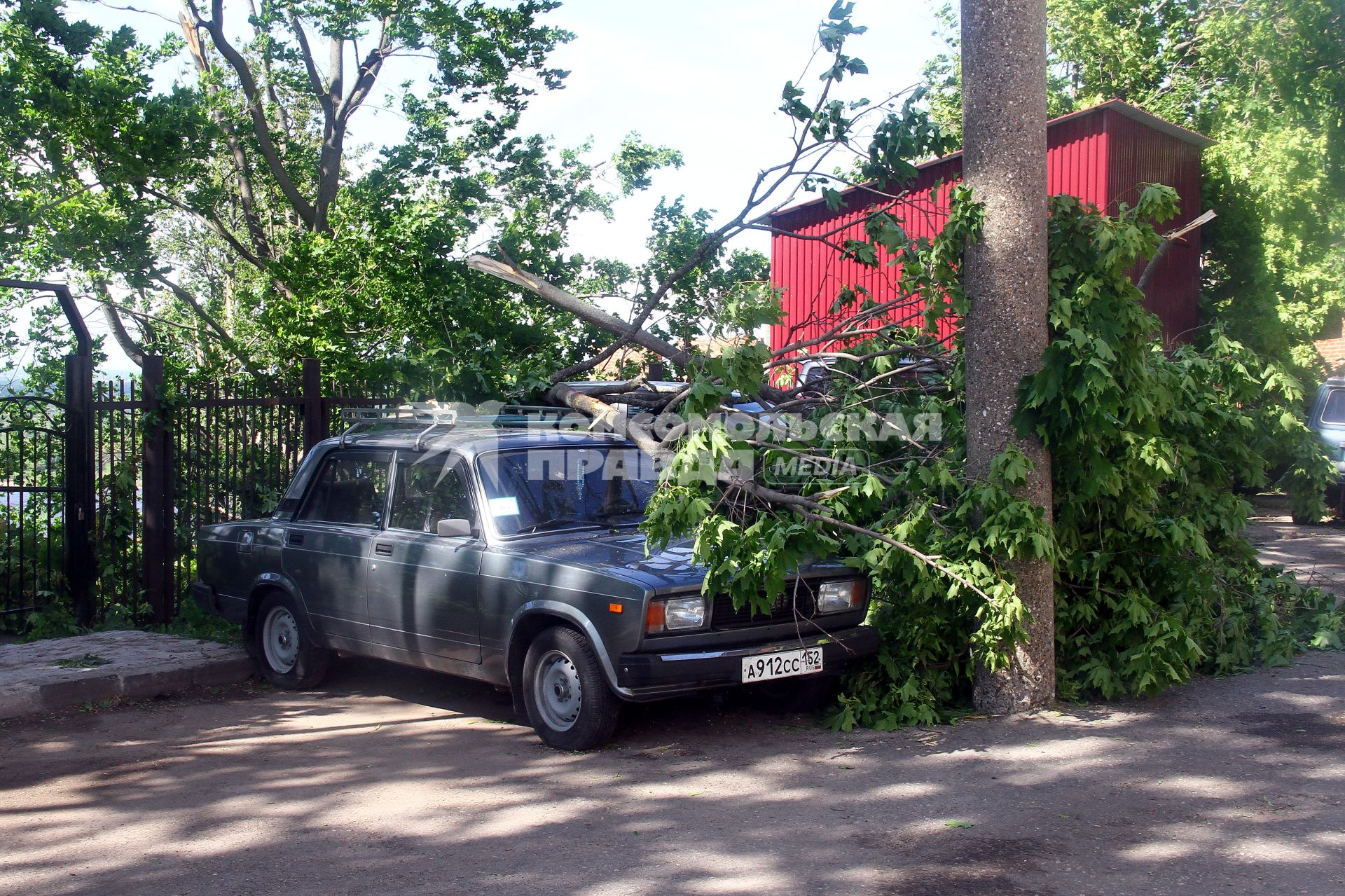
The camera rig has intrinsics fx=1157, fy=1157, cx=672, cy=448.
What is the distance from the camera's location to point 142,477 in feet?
32.1

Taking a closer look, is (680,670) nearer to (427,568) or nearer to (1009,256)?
(427,568)

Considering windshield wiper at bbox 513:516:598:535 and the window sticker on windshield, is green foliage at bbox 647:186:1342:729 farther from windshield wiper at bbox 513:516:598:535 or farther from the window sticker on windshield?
the window sticker on windshield

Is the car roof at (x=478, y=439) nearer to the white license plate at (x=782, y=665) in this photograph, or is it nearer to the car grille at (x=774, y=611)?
the car grille at (x=774, y=611)

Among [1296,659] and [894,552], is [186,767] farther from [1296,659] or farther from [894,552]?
[1296,659]

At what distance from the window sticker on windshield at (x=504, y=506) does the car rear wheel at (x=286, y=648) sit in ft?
6.14

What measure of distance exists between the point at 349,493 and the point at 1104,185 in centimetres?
1287

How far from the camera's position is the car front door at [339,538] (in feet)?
23.4

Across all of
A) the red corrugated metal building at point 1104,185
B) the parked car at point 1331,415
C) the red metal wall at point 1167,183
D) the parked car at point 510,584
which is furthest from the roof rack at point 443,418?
the parked car at point 1331,415

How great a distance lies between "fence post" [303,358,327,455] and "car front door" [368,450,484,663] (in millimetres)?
3308

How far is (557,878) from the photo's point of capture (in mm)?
4223

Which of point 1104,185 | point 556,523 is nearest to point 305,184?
point 1104,185

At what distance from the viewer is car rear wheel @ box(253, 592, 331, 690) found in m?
7.65

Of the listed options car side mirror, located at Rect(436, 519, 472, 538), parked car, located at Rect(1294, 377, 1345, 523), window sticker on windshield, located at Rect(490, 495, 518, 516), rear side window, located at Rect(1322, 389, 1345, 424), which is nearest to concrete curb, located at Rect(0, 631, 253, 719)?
car side mirror, located at Rect(436, 519, 472, 538)

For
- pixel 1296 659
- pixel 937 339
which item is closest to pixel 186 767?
pixel 937 339
